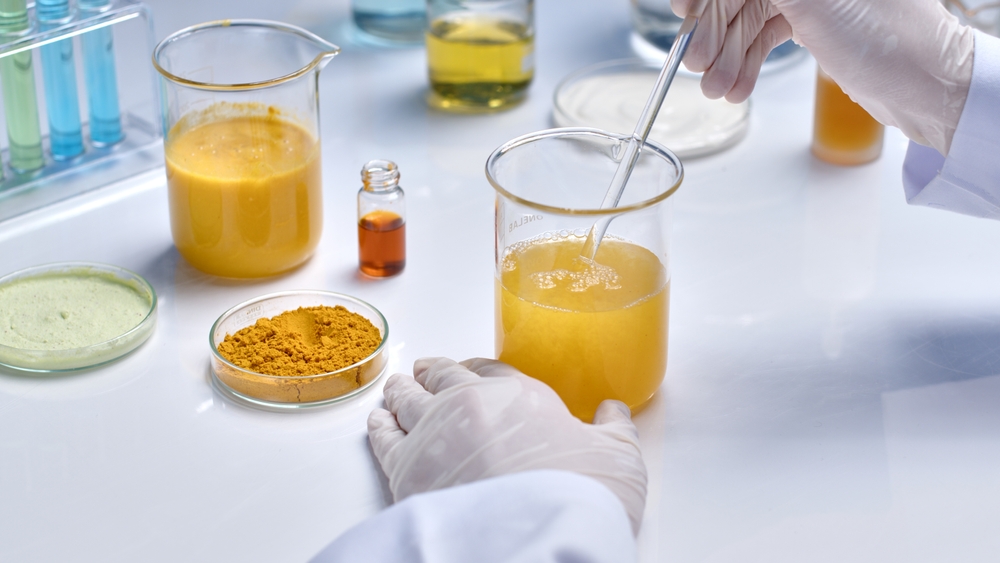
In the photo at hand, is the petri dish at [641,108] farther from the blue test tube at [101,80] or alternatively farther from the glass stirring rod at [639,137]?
the blue test tube at [101,80]

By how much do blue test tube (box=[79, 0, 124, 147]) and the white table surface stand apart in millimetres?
102

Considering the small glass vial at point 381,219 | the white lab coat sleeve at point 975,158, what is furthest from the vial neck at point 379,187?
the white lab coat sleeve at point 975,158

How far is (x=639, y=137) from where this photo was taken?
1116mm

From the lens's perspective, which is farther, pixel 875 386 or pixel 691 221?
pixel 691 221

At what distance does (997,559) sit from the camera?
0.95 meters

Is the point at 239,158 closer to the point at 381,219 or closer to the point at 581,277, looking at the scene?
the point at 381,219

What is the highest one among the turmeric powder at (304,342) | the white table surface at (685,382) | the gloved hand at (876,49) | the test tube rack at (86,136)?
the gloved hand at (876,49)

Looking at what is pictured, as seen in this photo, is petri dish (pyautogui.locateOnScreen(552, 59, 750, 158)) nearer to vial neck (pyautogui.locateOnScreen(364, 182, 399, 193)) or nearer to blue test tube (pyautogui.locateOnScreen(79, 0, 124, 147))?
vial neck (pyautogui.locateOnScreen(364, 182, 399, 193))

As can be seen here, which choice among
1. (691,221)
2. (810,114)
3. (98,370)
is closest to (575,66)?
(810,114)

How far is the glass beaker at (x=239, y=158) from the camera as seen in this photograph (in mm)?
1279

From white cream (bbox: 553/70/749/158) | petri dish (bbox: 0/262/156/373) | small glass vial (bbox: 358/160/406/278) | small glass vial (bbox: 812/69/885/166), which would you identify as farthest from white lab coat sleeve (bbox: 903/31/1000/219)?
petri dish (bbox: 0/262/156/373)

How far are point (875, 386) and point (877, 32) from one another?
0.43 metres

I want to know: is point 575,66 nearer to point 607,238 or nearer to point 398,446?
point 607,238

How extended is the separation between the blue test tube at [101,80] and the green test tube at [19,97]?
0.09 meters
